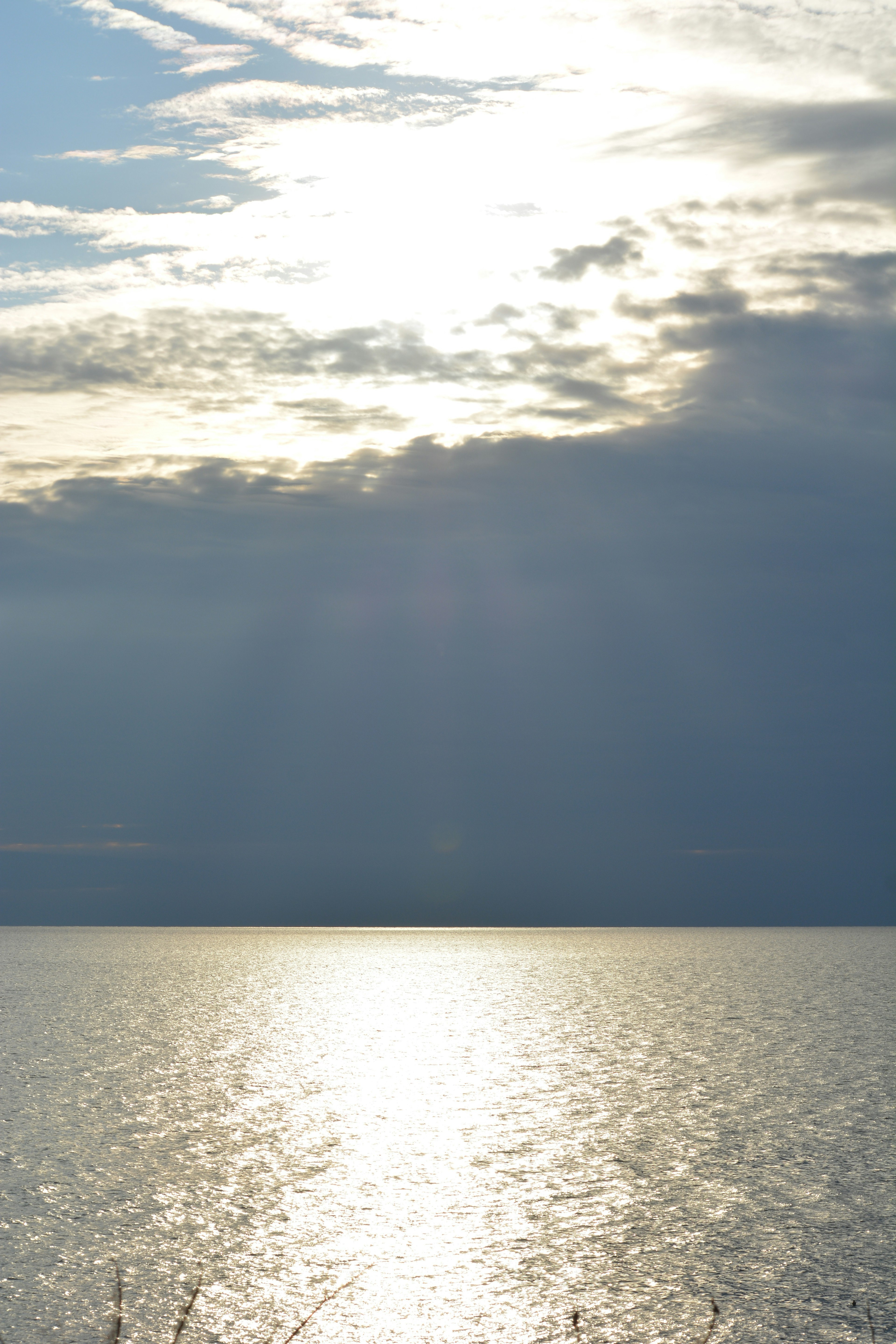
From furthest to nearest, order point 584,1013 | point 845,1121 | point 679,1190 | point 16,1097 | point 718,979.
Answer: point 718,979, point 584,1013, point 16,1097, point 845,1121, point 679,1190

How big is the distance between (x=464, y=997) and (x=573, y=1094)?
4375 cm

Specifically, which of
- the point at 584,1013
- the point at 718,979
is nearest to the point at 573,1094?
the point at 584,1013

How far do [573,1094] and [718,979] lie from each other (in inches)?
2298

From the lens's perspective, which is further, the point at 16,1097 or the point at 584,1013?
the point at 584,1013

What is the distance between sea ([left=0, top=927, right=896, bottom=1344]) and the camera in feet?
46.8

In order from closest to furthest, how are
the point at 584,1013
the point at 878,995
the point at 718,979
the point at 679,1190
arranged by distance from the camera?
the point at 679,1190 < the point at 584,1013 < the point at 878,995 < the point at 718,979

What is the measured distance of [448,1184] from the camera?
20562 millimetres

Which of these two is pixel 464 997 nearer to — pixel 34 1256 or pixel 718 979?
pixel 718 979

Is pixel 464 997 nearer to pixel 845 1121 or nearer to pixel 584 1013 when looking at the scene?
pixel 584 1013

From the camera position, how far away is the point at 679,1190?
784 inches

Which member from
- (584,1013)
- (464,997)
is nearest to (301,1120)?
(584,1013)

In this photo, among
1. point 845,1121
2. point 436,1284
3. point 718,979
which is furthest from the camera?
point 718,979

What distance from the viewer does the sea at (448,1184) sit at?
14.3 metres

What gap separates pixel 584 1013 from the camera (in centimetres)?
5759
